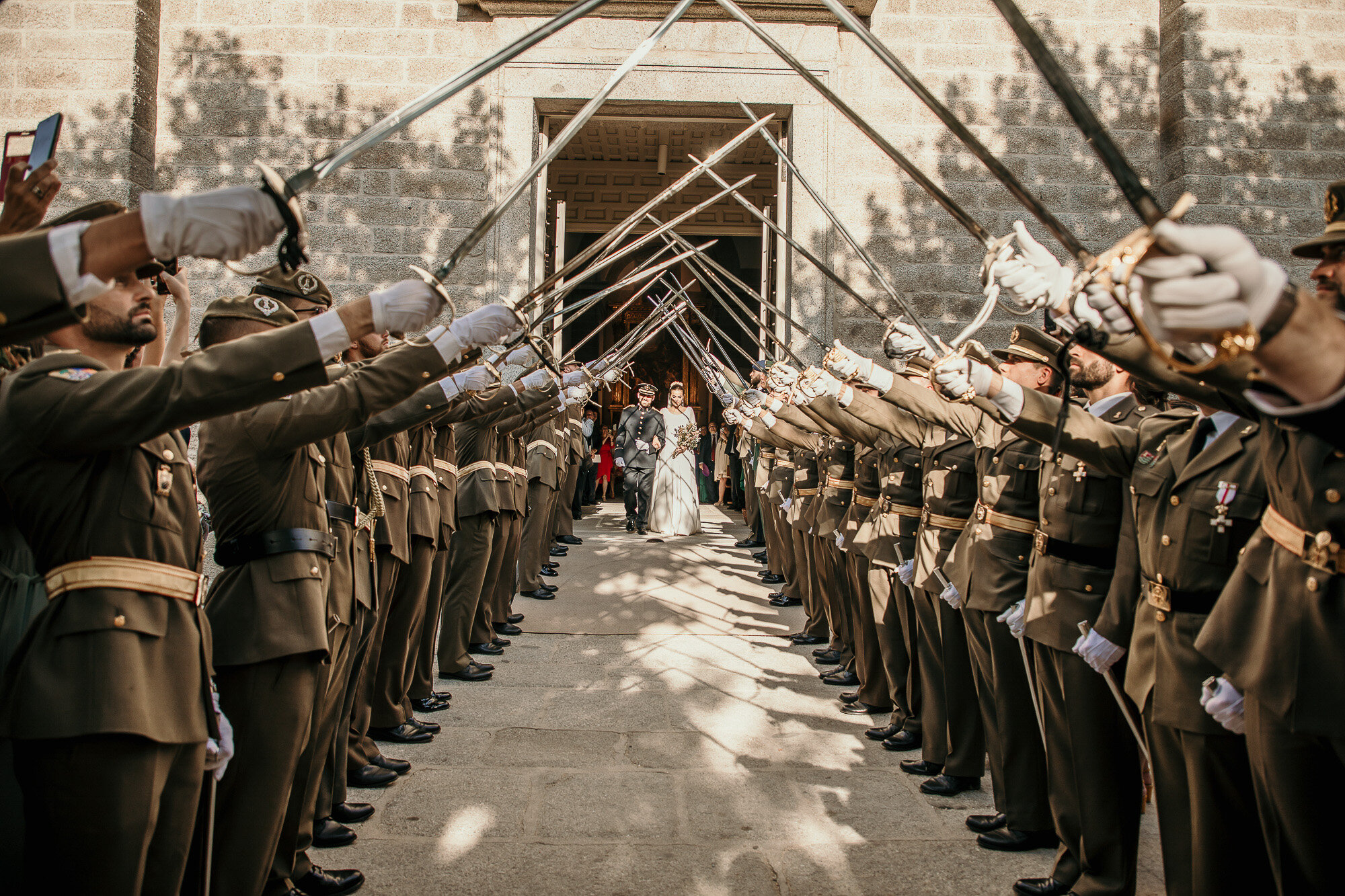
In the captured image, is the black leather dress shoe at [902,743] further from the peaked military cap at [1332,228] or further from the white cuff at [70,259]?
the white cuff at [70,259]

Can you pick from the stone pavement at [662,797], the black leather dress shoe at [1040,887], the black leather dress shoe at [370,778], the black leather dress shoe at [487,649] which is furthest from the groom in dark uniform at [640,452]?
the black leather dress shoe at [1040,887]

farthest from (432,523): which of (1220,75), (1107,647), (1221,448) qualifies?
(1220,75)

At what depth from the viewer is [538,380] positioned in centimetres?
614

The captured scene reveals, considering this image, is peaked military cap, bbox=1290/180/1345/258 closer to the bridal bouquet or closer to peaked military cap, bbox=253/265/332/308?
peaked military cap, bbox=253/265/332/308

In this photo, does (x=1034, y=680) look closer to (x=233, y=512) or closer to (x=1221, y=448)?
(x=1221, y=448)

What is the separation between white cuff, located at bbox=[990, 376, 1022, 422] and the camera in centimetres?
279

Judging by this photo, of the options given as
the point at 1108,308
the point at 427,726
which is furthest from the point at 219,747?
the point at 427,726

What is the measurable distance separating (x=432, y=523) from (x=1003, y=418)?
296 centimetres

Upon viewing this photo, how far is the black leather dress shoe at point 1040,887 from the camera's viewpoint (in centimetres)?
308

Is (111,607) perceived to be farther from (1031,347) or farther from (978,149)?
Result: (1031,347)

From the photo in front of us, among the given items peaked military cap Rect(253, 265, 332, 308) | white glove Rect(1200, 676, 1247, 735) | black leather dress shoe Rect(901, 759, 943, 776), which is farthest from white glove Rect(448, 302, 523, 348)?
black leather dress shoe Rect(901, 759, 943, 776)

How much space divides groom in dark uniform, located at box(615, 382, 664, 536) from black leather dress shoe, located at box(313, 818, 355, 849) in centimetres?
1016

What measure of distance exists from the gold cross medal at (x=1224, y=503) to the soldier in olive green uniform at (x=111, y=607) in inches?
86.6

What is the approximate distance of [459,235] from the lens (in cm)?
852
